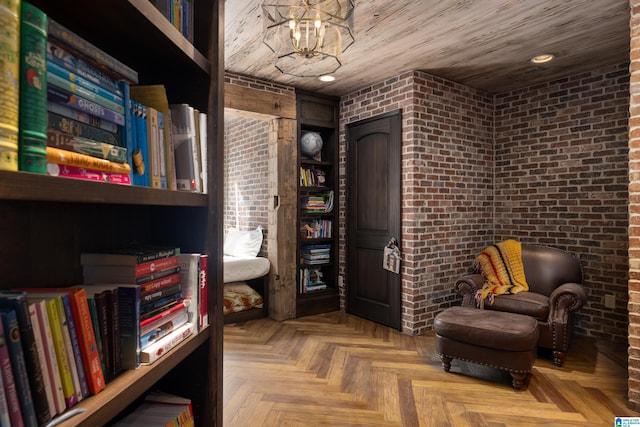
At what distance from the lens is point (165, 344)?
96 cm

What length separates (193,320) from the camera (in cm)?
112

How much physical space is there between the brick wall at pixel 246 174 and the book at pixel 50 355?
3.90 m

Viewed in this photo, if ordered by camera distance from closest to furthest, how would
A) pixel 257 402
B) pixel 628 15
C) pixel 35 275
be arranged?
pixel 35 275, pixel 257 402, pixel 628 15

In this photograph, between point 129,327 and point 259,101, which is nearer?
point 129,327

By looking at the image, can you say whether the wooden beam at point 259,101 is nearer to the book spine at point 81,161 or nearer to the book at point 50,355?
Result: the book spine at point 81,161

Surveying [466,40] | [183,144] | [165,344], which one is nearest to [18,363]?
[165,344]

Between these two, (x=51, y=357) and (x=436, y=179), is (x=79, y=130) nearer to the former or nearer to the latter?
(x=51, y=357)

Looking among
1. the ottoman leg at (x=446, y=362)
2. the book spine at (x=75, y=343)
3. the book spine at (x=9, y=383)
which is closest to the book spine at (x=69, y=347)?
the book spine at (x=75, y=343)

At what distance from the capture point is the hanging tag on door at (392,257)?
391cm

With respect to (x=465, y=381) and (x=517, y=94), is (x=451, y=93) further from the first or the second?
(x=465, y=381)

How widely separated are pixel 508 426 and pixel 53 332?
235cm

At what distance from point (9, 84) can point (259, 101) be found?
3.60 metres

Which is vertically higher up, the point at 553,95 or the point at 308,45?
the point at 553,95

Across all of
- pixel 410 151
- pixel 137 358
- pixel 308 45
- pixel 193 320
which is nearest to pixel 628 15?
pixel 410 151
